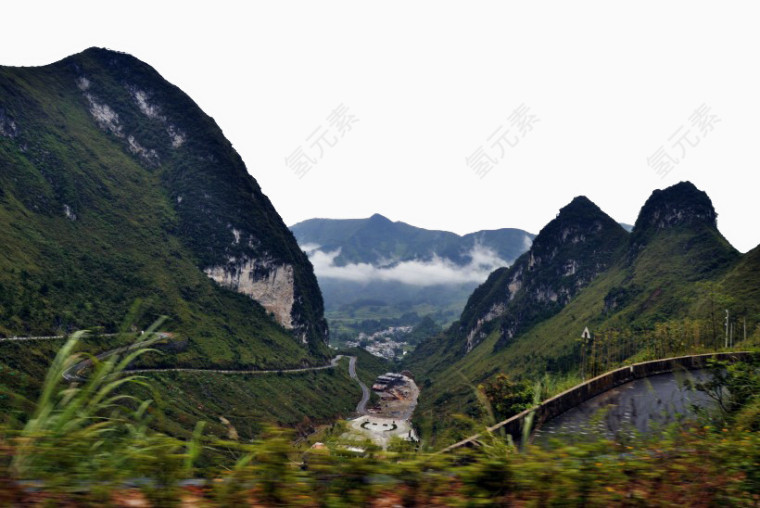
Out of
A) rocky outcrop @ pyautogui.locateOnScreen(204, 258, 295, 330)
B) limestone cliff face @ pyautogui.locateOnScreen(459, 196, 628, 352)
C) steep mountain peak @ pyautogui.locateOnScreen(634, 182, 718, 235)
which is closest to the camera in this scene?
steep mountain peak @ pyautogui.locateOnScreen(634, 182, 718, 235)

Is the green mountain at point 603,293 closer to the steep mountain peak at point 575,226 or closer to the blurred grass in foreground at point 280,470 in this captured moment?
the steep mountain peak at point 575,226

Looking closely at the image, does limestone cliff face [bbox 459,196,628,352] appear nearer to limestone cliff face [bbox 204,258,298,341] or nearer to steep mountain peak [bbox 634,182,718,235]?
steep mountain peak [bbox 634,182,718,235]

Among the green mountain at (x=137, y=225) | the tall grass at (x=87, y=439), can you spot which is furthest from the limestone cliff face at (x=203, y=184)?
the tall grass at (x=87, y=439)

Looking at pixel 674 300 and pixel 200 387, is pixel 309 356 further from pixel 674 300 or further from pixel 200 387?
pixel 674 300

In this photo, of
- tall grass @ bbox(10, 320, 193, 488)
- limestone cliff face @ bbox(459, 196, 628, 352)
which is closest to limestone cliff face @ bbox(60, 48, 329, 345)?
limestone cliff face @ bbox(459, 196, 628, 352)

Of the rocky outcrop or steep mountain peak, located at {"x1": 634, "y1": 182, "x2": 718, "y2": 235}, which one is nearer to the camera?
steep mountain peak, located at {"x1": 634, "y1": 182, "x2": 718, "y2": 235}

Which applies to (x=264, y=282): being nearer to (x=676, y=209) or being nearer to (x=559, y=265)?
(x=559, y=265)

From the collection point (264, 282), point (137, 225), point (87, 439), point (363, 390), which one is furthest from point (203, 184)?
point (87, 439)
